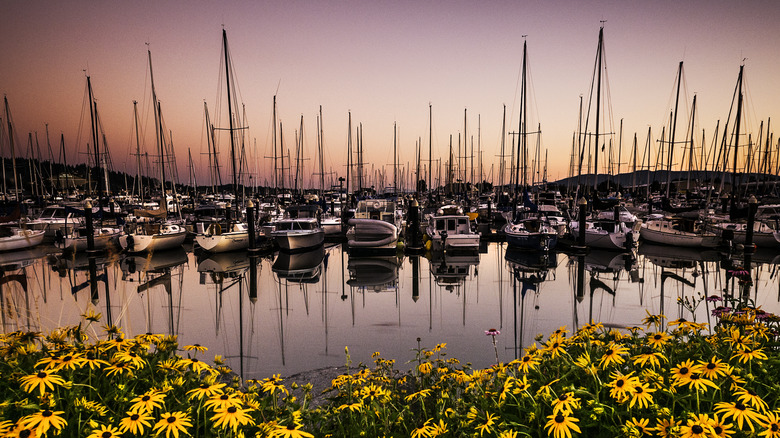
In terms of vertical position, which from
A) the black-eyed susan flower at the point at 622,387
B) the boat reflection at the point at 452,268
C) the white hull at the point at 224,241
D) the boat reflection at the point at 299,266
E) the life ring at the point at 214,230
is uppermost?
the black-eyed susan flower at the point at 622,387

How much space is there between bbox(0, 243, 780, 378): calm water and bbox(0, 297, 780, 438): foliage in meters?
3.21

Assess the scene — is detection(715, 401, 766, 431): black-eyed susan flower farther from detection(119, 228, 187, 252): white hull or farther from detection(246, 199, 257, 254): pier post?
detection(119, 228, 187, 252): white hull

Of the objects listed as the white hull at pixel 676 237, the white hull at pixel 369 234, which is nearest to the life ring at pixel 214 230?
the white hull at pixel 369 234

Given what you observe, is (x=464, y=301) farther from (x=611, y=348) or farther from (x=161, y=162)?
(x=161, y=162)

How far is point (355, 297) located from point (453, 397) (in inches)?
365

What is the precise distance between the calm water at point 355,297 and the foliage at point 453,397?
3210mm

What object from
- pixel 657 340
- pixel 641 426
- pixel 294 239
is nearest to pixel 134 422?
pixel 641 426

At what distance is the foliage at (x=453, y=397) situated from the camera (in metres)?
2.35

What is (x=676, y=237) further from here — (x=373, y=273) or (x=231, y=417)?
(x=231, y=417)

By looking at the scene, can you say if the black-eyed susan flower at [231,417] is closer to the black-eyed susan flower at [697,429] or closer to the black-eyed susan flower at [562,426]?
the black-eyed susan flower at [562,426]

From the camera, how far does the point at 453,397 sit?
12.8ft

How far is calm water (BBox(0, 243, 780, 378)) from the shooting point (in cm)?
863

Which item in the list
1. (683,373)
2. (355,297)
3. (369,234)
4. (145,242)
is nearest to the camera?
(683,373)

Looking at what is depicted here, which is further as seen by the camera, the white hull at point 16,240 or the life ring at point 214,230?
the life ring at point 214,230
